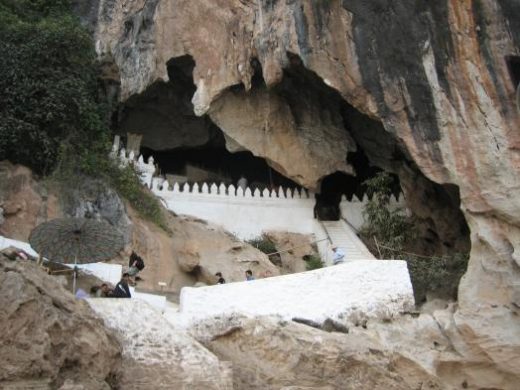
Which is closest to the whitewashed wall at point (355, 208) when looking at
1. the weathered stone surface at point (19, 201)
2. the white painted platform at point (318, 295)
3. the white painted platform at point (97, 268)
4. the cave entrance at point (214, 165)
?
the cave entrance at point (214, 165)

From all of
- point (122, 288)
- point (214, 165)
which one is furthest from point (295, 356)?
point (214, 165)

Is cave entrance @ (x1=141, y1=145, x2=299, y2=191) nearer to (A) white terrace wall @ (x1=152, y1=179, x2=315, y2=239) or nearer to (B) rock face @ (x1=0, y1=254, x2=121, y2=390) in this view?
(A) white terrace wall @ (x1=152, y1=179, x2=315, y2=239)

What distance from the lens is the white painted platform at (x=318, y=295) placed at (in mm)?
10633

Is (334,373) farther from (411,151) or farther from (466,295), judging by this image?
(411,151)

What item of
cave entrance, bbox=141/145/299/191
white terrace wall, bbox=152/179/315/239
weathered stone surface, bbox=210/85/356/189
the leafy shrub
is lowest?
the leafy shrub

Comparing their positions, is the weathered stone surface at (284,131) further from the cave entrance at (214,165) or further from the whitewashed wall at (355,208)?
the cave entrance at (214,165)

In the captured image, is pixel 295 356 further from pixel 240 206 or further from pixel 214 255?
pixel 240 206

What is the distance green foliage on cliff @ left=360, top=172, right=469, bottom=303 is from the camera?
44.4ft

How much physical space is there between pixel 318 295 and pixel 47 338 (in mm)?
5081

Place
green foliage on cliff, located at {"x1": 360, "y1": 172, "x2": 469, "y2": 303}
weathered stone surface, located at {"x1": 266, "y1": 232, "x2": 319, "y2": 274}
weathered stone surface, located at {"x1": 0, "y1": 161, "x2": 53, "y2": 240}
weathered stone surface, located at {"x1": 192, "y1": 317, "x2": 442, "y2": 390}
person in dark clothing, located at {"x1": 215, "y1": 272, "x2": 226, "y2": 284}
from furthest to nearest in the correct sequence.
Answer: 1. weathered stone surface, located at {"x1": 266, "y1": 232, "x2": 319, "y2": 274}
2. weathered stone surface, located at {"x1": 0, "y1": 161, "x2": 53, "y2": 240}
3. green foliage on cliff, located at {"x1": 360, "y1": 172, "x2": 469, "y2": 303}
4. person in dark clothing, located at {"x1": 215, "y1": 272, "x2": 226, "y2": 284}
5. weathered stone surface, located at {"x1": 192, "y1": 317, "x2": 442, "y2": 390}

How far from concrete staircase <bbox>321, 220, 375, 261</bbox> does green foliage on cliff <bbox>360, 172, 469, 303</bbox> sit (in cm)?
36

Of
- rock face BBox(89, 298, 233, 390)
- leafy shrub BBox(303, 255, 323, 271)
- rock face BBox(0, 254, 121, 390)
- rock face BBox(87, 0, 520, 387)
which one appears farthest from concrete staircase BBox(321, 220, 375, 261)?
rock face BBox(0, 254, 121, 390)

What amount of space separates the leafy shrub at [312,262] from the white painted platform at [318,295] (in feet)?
14.8

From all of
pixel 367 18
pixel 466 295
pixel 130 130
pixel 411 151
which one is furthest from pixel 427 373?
pixel 130 130
